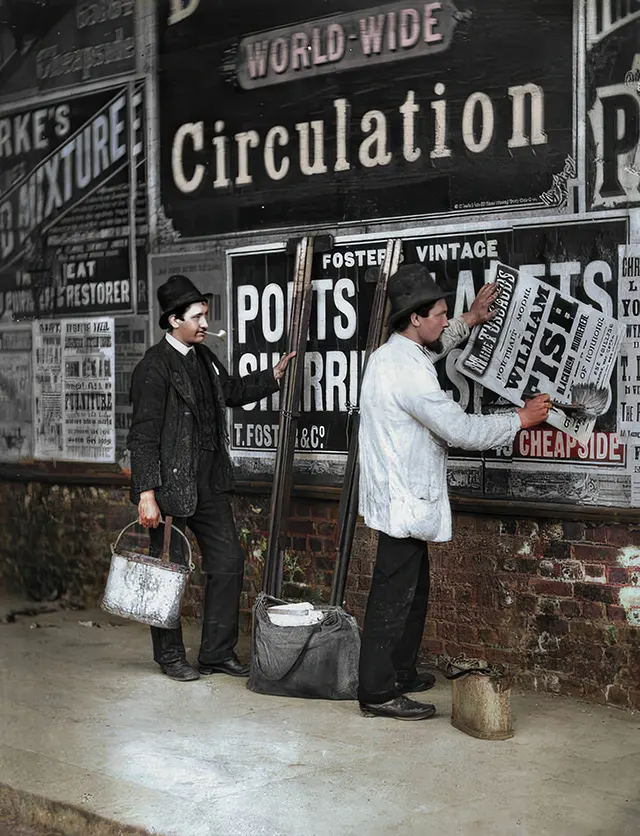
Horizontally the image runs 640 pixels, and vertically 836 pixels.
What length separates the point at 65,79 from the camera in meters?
9.86

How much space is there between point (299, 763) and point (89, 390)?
4.58 metres

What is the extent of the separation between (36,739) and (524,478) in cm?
279

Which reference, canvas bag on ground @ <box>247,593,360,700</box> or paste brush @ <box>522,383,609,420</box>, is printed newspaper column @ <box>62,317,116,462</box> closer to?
canvas bag on ground @ <box>247,593,360,700</box>

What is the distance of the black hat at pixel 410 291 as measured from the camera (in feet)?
20.9

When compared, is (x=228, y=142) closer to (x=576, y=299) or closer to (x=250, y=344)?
(x=250, y=344)

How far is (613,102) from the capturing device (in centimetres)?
649

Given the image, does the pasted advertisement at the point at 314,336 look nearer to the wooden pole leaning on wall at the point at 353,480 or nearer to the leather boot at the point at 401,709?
the wooden pole leaning on wall at the point at 353,480

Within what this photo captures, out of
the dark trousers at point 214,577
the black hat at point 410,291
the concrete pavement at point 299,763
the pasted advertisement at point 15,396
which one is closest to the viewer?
the concrete pavement at point 299,763

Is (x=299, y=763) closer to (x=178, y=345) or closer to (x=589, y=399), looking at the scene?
(x=589, y=399)

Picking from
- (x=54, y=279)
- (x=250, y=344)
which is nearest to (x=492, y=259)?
(x=250, y=344)

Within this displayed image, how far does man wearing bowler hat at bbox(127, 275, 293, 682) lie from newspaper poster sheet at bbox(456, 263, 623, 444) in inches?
51.5

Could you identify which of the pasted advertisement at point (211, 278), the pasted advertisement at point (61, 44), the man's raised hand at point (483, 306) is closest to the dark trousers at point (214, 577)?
the pasted advertisement at point (211, 278)

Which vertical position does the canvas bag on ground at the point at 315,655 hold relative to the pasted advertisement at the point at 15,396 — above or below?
below

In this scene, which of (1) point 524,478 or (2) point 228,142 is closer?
(1) point 524,478
